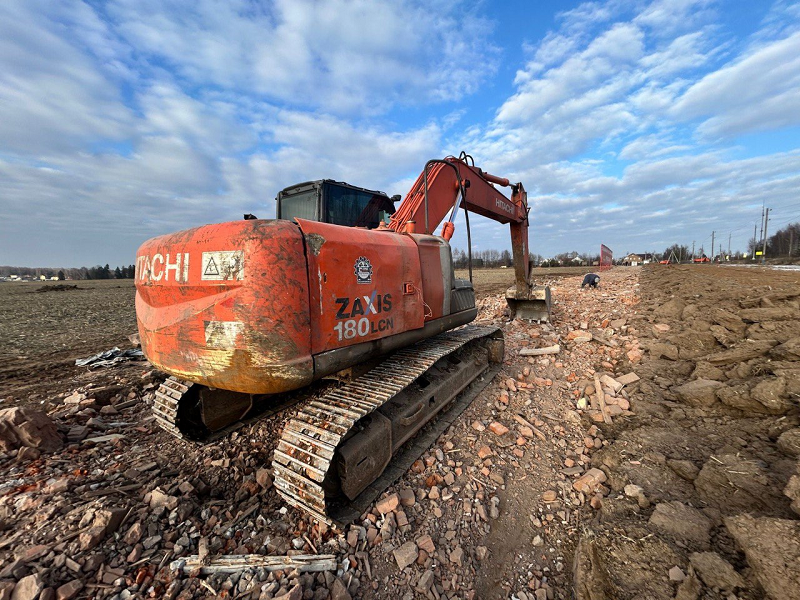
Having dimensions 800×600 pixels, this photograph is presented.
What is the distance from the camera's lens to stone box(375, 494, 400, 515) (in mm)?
2668

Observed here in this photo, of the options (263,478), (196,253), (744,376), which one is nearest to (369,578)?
(263,478)

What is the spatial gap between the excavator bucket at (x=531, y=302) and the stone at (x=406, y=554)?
5.84 metres

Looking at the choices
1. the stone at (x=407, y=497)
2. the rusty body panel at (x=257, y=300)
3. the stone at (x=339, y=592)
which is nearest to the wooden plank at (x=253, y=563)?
the stone at (x=339, y=592)

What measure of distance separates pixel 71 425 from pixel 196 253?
2.90 metres

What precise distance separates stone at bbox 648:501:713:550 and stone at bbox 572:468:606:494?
0.52m

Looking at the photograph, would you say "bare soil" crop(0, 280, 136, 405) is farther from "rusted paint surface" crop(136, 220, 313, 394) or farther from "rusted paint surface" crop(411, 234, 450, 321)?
"rusted paint surface" crop(411, 234, 450, 321)

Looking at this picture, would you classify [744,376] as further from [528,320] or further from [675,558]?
[528,320]

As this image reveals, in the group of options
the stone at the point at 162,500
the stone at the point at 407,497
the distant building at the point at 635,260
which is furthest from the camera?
the distant building at the point at 635,260

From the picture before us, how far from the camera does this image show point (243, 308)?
226cm

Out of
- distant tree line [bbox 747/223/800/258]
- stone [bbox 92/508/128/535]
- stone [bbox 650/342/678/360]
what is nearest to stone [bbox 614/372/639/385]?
stone [bbox 650/342/678/360]

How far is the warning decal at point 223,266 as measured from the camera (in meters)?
2.27

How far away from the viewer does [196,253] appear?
7.97 ft

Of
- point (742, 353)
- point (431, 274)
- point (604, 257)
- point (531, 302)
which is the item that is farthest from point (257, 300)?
point (604, 257)

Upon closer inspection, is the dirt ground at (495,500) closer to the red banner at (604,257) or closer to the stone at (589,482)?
the stone at (589,482)
